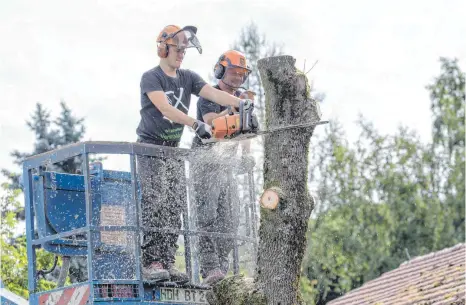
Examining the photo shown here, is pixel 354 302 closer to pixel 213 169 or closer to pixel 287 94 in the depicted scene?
pixel 213 169

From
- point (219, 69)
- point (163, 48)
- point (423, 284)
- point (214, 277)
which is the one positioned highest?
point (163, 48)

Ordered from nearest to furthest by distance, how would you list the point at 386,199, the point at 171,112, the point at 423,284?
1. the point at 171,112
2. the point at 423,284
3. the point at 386,199

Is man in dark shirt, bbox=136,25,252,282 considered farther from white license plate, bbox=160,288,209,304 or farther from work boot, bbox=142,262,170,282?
white license plate, bbox=160,288,209,304

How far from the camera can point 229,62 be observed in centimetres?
1148

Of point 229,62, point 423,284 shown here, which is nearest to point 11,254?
point 423,284

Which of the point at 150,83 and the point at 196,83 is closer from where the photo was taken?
the point at 150,83

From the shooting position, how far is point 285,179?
32.2ft

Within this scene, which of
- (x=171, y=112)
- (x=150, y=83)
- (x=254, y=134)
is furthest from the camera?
(x=150, y=83)

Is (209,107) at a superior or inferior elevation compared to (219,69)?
inferior

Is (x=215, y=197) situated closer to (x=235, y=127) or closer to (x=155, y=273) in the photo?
(x=235, y=127)

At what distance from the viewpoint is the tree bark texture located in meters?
9.76

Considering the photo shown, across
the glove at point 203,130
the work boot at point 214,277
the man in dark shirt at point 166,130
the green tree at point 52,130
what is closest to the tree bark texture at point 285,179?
the man in dark shirt at point 166,130

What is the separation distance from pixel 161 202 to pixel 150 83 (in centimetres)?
110

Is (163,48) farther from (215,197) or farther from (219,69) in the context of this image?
(215,197)
